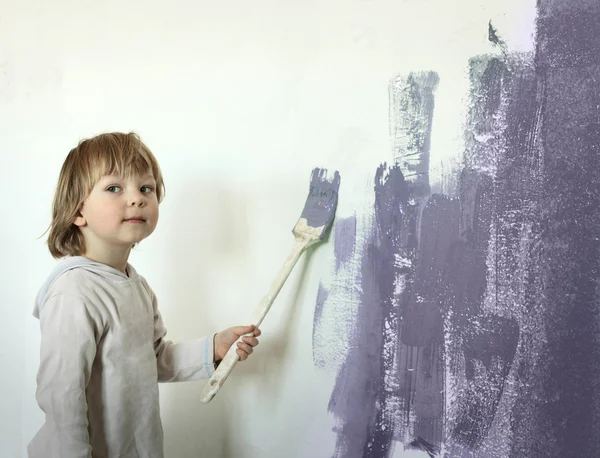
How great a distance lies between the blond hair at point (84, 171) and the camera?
112 centimetres

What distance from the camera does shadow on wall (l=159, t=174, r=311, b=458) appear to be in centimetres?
129

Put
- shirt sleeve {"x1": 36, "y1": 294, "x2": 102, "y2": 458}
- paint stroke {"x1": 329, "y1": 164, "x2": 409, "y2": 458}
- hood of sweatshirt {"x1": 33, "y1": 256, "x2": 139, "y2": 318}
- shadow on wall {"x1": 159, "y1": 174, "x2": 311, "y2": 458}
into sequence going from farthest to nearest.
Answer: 1. shadow on wall {"x1": 159, "y1": 174, "x2": 311, "y2": 458}
2. paint stroke {"x1": 329, "y1": 164, "x2": 409, "y2": 458}
3. hood of sweatshirt {"x1": 33, "y1": 256, "x2": 139, "y2": 318}
4. shirt sleeve {"x1": 36, "y1": 294, "x2": 102, "y2": 458}

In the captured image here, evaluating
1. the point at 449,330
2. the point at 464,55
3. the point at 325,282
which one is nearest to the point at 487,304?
the point at 449,330

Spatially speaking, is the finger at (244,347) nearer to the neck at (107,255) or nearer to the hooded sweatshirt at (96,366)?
the hooded sweatshirt at (96,366)

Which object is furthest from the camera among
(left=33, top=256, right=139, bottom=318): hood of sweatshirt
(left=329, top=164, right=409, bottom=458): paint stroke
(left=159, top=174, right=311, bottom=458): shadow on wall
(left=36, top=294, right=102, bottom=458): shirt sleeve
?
(left=159, top=174, right=311, bottom=458): shadow on wall

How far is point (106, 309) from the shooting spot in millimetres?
1070

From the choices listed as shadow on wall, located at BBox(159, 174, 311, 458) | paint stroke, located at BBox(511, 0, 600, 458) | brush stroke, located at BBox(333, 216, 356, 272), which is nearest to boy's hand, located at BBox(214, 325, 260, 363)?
shadow on wall, located at BBox(159, 174, 311, 458)

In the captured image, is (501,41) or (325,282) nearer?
(501,41)

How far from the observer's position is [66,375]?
3.25 ft

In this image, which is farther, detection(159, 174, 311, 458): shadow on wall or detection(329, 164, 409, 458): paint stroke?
detection(159, 174, 311, 458): shadow on wall

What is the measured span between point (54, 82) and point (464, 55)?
928 millimetres

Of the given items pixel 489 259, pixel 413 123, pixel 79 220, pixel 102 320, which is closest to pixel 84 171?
pixel 79 220

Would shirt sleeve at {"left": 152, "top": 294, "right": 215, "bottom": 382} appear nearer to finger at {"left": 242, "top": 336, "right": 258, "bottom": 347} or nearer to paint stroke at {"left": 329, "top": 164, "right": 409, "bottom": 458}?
finger at {"left": 242, "top": 336, "right": 258, "bottom": 347}

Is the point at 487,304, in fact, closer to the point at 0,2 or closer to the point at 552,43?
the point at 552,43
